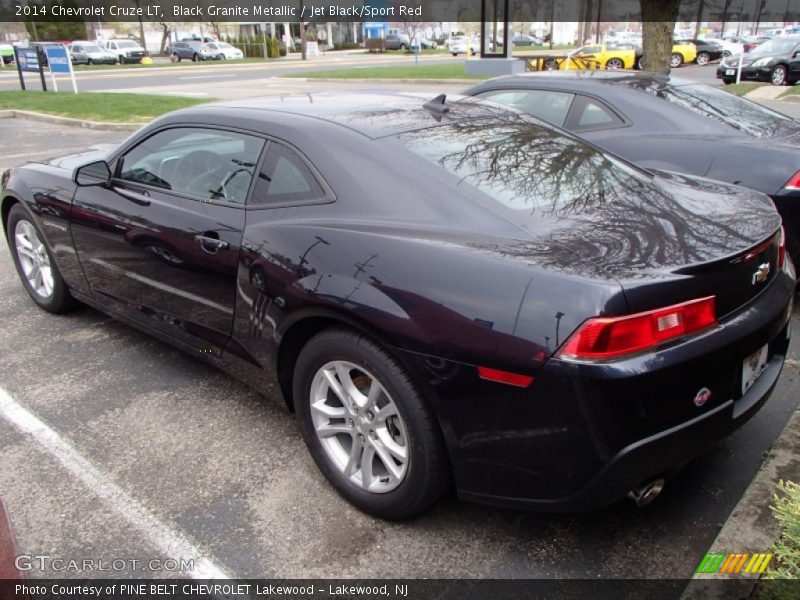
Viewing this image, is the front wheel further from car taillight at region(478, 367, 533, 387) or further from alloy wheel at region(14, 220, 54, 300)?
car taillight at region(478, 367, 533, 387)

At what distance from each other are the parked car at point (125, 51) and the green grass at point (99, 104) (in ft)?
103

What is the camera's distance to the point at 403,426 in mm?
2361

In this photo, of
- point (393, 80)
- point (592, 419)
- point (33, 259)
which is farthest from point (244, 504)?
point (393, 80)

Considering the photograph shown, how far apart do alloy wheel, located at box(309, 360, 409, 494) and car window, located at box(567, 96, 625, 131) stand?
352cm

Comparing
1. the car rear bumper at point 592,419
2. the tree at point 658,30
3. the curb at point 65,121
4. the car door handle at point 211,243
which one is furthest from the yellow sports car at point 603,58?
the car rear bumper at point 592,419

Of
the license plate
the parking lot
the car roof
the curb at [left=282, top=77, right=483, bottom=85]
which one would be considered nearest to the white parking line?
the parking lot

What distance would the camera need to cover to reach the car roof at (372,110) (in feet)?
9.58

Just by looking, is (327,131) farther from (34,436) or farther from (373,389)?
(34,436)

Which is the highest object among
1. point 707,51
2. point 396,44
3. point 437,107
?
point 437,107

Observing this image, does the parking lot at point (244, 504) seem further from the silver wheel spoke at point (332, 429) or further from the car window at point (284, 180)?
the car window at point (284, 180)

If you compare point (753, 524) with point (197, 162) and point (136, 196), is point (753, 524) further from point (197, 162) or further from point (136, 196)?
point (136, 196)

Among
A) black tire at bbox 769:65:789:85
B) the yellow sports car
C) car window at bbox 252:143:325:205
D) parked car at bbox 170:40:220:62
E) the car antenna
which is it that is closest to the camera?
car window at bbox 252:143:325:205

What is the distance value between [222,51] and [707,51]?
35.2 metres

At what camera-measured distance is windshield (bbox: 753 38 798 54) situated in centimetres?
2005
